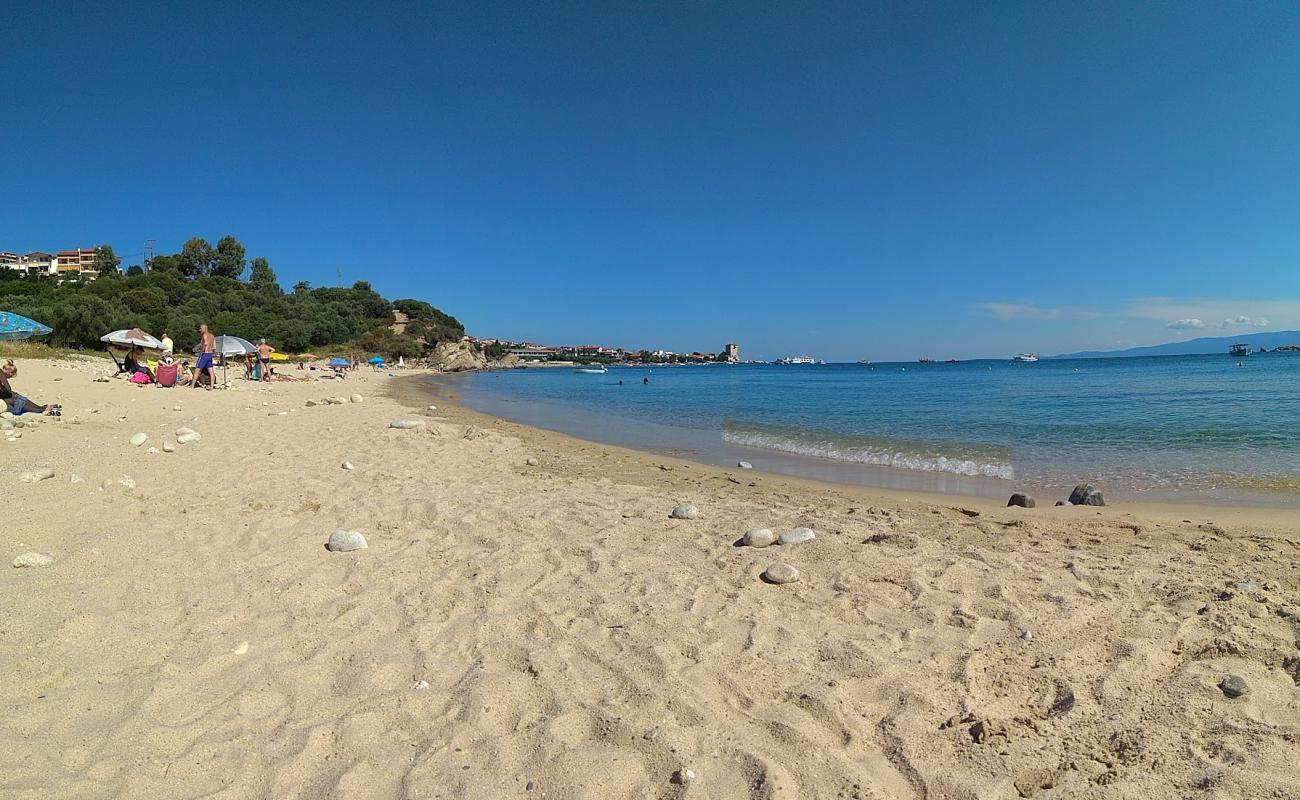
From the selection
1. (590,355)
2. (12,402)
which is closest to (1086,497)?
(12,402)

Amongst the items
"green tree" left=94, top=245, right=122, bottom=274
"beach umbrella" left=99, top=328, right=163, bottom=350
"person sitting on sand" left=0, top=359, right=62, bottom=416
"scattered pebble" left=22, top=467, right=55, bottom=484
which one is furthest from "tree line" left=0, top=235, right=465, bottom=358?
"scattered pebble" left=22, top=467, right=55, bottom=484

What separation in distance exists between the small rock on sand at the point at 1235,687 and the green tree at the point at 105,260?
103m

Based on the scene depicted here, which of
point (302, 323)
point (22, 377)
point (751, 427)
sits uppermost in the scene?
point (302, 323)

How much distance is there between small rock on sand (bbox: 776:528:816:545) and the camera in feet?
17.0

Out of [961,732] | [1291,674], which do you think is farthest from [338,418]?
[1291,674]

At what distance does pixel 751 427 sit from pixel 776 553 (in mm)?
12486

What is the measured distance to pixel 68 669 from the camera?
2.94 meters

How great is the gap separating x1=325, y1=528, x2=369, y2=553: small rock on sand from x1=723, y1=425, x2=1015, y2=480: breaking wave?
9.05 meters

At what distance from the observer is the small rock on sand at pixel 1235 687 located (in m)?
2.82

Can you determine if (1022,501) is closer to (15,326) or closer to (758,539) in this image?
(758,539)

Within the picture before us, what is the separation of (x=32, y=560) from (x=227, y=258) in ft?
322

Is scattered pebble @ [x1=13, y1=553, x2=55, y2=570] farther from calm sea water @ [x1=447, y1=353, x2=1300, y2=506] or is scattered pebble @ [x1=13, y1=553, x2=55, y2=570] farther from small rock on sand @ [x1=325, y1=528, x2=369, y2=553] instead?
calm sea water @ [x1=447, y1=353, x2=1300, y2=506]

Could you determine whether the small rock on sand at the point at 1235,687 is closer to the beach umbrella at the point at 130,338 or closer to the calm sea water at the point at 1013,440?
the calm sea water at the point at 1013,440

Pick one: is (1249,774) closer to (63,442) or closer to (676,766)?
(676,766)
